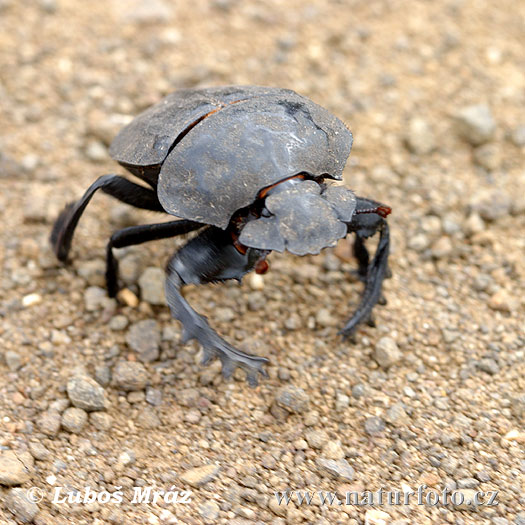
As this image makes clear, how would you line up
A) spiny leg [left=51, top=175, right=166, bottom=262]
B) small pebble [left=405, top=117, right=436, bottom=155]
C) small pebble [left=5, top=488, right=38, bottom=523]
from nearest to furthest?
1. small pebble [left=5, top=488, right=38, bottom=523]
2. spiny leg [left=51, top=175, right=166, bottom=262]
3. small pebble [left=405, top=117, right=436, bottom=155]

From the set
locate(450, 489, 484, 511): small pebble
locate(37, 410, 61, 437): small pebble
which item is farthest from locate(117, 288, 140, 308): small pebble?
locate(450, 489, 484, 511): small pebble

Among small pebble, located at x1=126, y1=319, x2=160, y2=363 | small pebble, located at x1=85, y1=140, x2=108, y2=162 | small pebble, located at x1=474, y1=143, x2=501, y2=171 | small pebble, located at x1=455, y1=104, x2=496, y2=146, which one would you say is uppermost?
small pebble, located at x1=455, y1=104, x2=496, y2=146

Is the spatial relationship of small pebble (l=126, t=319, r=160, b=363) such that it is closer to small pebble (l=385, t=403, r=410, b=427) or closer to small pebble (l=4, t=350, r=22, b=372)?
small pebble (l=4, t=350, r=22, b=372)

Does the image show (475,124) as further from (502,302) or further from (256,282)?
(256,282)

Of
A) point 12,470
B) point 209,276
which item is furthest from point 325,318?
point 12,470

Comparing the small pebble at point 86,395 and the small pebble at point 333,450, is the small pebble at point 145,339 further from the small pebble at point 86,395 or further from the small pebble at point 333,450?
the small pebble at point 333,450

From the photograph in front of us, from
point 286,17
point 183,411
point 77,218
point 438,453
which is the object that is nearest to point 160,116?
point 77,218

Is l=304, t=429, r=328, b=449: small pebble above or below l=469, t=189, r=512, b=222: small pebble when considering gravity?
below
